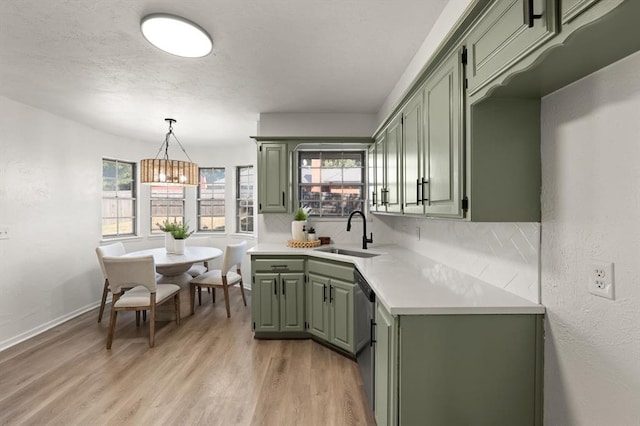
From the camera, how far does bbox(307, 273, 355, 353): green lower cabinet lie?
8.37 feet

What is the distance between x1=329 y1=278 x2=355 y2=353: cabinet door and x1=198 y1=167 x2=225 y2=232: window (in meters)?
3.33

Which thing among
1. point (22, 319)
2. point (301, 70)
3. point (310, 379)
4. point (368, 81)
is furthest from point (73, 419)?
point (368, 81)

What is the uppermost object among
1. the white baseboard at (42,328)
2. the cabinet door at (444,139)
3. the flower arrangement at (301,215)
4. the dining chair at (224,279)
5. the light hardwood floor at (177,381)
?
the cabinet door at (444,139)

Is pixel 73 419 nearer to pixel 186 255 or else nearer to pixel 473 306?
pixel 186 255

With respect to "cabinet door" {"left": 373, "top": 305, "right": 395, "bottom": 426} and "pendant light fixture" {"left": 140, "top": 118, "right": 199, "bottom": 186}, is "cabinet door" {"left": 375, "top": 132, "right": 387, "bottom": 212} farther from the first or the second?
"pendant light fixture" {"left": 140, "top": 118, "right": 199, "bottom": 186}

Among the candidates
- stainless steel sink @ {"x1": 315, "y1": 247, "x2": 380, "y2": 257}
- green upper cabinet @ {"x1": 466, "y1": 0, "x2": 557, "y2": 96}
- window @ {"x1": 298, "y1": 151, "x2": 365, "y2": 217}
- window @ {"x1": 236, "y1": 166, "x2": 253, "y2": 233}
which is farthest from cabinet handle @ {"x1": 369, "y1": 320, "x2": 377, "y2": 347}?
window @ {"x1": 236, "y1": 166, "x2": 253, "y2": 233}

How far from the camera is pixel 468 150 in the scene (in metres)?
1.30

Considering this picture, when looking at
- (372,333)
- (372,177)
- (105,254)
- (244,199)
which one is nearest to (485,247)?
(372,333)

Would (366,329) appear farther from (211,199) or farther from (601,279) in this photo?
(211,199)

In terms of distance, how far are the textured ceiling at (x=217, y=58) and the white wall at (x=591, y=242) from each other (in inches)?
43.3

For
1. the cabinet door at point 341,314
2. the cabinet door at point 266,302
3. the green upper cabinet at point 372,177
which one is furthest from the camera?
the green upper cabinet at point 372,177

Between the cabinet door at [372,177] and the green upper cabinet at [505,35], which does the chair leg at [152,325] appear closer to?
the cabinet door at [372,177]

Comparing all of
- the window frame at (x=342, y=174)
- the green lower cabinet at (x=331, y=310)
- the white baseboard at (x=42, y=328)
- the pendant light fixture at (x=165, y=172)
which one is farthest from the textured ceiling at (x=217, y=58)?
the white baseboard at (x=42, y=328)

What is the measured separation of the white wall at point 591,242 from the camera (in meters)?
0.95
